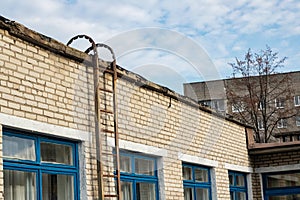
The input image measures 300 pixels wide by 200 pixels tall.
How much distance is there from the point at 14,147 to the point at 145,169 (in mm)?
3687

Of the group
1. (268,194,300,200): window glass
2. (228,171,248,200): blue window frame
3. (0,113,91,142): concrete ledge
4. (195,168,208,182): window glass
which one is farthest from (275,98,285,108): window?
(0,113,91,142): concrete ledge

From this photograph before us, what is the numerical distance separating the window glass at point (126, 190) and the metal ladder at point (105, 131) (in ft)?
1.45

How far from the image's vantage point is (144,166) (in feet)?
34.9

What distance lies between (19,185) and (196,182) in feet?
19.9

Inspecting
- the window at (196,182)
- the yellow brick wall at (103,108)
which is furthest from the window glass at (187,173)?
the yellow brick wall at (103,108)

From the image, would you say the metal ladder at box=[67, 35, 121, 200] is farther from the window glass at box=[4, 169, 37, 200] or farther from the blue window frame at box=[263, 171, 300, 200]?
the blue window frame at box=[263, 171, 300, 200]

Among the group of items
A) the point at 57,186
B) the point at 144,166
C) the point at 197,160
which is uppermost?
the point at 197,160

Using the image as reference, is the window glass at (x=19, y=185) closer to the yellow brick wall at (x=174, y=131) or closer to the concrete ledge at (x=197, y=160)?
the yellow brick wall at (x=174, y=131)

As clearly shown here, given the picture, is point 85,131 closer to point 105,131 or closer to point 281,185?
point 105,131

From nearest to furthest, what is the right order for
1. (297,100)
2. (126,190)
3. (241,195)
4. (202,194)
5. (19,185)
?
(19,185), (126,190), (202,194), (241,195), (297,100)

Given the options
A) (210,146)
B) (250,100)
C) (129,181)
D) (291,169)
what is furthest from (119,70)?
(250,100)

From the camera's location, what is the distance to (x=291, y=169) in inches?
635

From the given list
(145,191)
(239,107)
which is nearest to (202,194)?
(145,191)

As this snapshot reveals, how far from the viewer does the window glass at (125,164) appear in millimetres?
9752
